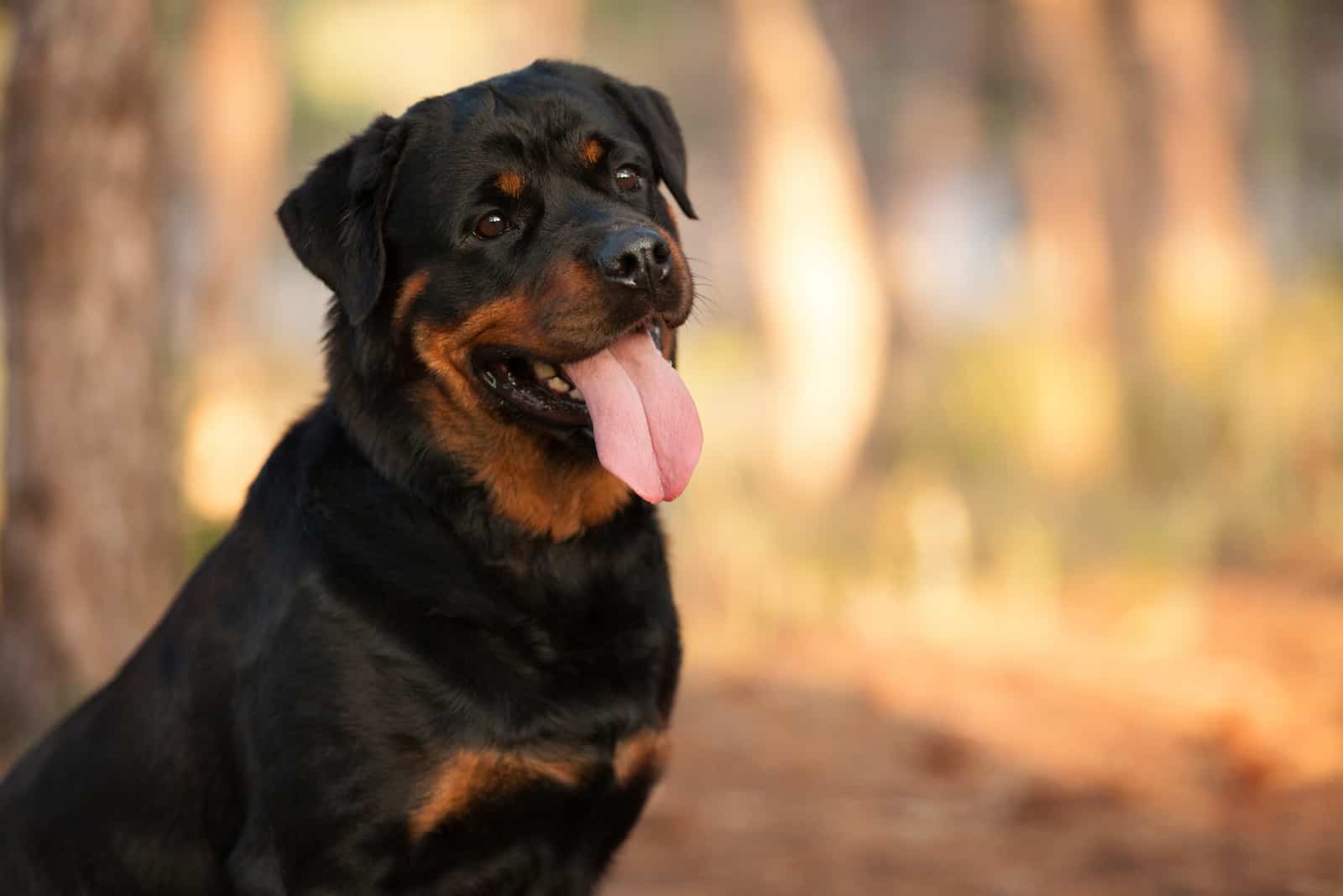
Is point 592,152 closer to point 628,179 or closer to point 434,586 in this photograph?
point 628,179

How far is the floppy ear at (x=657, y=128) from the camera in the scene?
3.49 m

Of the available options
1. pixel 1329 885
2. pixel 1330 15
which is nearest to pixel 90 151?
pixel 1329 885

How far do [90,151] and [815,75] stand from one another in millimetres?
9569

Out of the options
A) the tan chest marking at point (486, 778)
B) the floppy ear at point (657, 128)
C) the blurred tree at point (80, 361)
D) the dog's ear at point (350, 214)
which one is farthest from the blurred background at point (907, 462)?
the tan chest marking at point (486, 778)

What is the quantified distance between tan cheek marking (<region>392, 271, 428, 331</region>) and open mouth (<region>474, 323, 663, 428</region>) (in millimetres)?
190

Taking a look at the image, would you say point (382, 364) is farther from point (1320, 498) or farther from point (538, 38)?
point (538, 38)

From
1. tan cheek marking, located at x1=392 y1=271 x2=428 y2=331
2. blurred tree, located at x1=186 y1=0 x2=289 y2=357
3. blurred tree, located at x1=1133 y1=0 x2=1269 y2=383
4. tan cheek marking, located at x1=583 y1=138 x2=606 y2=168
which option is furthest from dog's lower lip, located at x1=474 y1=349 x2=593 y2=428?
blurred tree, located at x1=1133 y1=0 x2=1269 y2=383

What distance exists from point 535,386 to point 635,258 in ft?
1.13

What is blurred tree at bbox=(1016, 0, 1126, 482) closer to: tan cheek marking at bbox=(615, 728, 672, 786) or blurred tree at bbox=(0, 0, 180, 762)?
blurred tree at bbox=(0, 0, 180, 762)

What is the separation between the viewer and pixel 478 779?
8.78 ft

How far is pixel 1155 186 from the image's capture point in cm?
1164

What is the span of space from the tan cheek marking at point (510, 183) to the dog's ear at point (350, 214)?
0.76 feet

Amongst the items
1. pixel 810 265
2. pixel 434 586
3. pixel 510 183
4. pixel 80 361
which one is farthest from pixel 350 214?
pixel 810 265

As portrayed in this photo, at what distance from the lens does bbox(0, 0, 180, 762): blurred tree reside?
4512 millimetres
